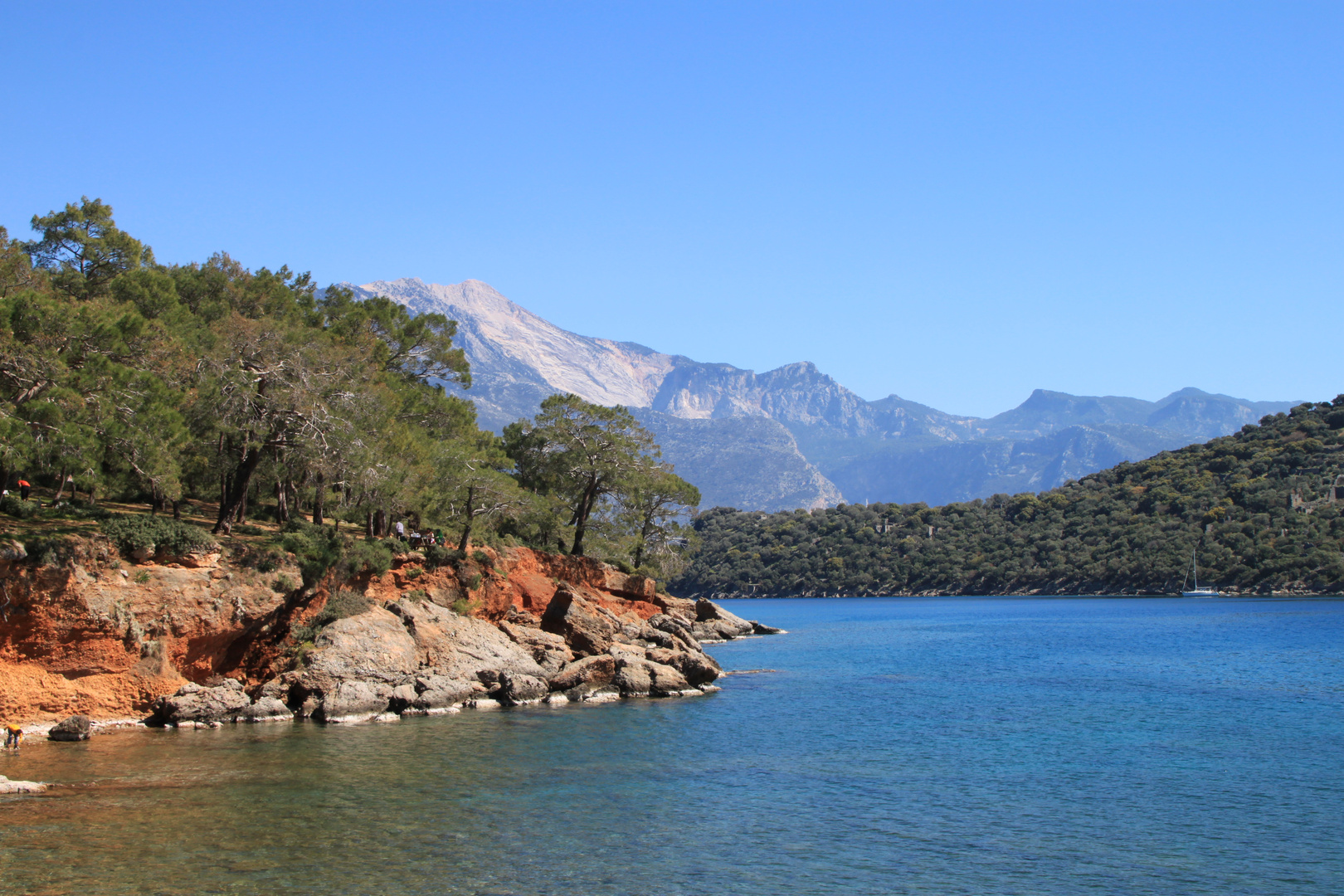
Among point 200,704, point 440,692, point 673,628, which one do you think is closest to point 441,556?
point 440,692

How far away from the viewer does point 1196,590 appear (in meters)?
128

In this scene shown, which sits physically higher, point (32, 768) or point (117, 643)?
point (117, 643)

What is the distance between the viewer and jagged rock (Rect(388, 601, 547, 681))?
42.1m

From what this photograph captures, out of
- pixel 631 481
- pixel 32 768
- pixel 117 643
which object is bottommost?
pixel 32 768

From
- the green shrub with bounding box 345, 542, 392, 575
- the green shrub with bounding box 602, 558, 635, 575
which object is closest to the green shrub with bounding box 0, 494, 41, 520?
the green shrub with bounding box 345, 542, 392, 575

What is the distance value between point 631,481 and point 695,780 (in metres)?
39.3

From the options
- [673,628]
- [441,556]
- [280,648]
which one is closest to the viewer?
[280,648]

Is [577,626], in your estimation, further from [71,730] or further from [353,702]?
[71,730]

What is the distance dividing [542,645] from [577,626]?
3.24m

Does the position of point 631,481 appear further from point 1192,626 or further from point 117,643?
point 1192,626

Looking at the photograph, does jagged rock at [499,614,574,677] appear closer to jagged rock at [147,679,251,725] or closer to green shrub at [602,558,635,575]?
jagged rock at [147,679,251,725]

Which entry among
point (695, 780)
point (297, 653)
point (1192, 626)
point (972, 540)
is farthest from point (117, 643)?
point (972, 540)

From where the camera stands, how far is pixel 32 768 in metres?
27.3

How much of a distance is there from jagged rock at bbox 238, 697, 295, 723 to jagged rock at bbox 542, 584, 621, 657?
50.9 feet
